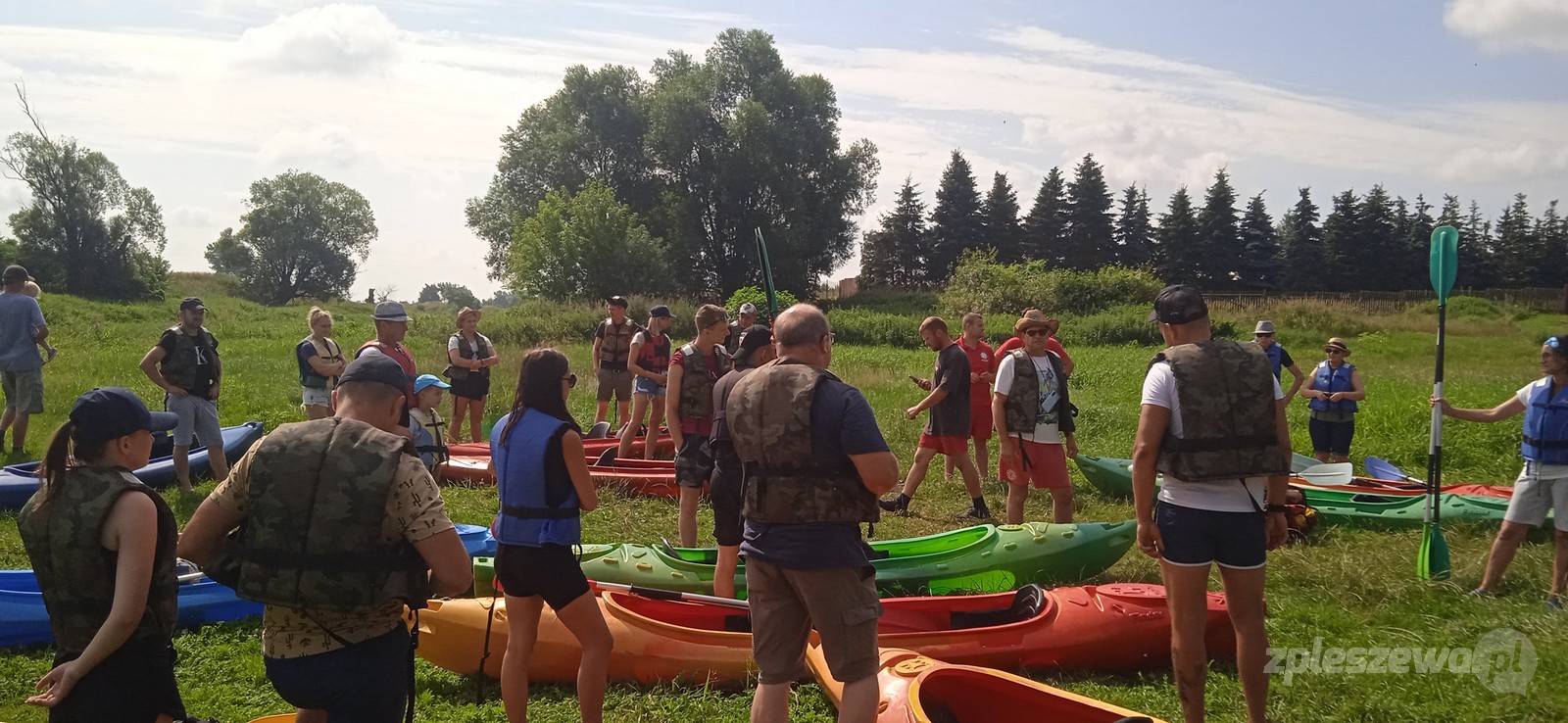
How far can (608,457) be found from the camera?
30.5ft

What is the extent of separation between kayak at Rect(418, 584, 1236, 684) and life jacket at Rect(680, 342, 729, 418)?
1438mm

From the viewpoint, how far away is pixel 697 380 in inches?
241

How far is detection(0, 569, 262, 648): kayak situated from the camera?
513 centimetres

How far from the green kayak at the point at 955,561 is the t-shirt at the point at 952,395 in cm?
150

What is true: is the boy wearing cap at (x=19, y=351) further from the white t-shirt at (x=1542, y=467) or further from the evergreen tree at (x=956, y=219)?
the evergreen tree at (x=956, y=219)

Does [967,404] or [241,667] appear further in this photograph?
[967,404]

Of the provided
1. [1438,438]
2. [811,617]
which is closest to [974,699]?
[811,617]

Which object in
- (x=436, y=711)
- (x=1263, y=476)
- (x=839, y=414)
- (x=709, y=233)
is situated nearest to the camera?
(x=839, y=414)

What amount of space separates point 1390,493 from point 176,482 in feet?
34.3

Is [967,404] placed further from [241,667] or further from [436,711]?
[241,667]

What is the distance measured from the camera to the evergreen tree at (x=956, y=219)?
50688mm

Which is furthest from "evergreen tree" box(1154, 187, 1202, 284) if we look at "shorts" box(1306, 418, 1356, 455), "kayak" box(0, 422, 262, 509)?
"kayak" box(0, 422, 262, 509)

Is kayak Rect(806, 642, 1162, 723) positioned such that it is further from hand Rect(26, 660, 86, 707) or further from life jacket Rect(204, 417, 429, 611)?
hand Rect(26, 660, 86, 707)

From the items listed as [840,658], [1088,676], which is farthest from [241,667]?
[1088,676]
